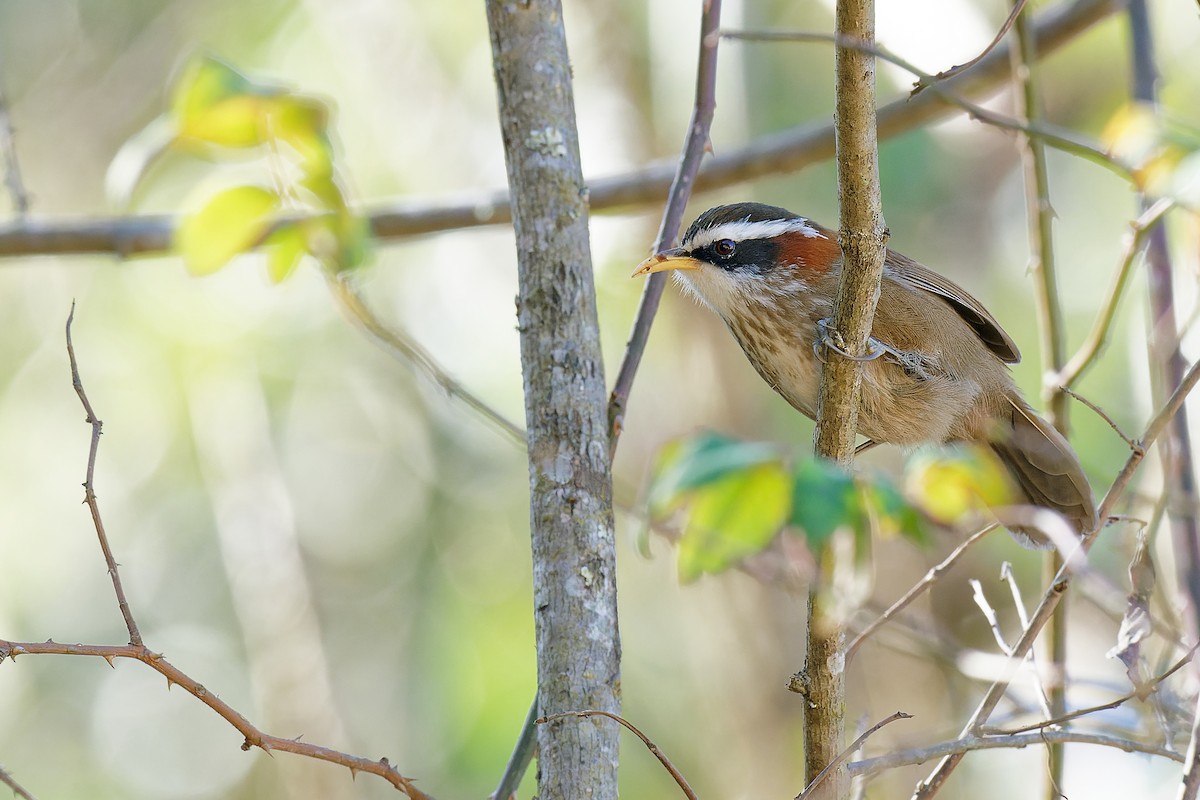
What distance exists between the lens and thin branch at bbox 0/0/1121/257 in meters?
4.75

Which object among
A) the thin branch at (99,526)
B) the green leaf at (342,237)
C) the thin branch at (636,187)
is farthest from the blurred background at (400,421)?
the thin branch at (99,526)

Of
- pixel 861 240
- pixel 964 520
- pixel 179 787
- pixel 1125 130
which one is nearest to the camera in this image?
pixel 861 240

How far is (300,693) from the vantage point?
8703 millimetres

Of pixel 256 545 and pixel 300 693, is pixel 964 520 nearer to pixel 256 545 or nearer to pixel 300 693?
pixel 300 693

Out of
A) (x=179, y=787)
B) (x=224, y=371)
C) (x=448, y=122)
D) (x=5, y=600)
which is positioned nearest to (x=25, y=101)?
(x=224, y=371)

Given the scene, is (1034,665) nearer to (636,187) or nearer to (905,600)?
(905,600)

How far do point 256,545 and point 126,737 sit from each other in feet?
15.1

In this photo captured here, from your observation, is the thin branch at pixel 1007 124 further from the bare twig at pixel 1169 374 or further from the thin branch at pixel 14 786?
the thin branch at pixel 14 786

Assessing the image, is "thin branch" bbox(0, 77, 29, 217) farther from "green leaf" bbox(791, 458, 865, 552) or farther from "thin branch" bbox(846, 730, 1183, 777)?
"thin branch" bbox(846, 730, 1183, 777)

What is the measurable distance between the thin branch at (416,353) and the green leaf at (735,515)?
1016 millimetres

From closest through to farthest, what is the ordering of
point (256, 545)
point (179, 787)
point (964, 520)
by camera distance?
point (964, 520), point (256, 545), point (179, 787)

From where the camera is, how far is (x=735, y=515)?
2.04 m

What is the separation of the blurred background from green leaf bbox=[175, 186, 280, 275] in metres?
5.30

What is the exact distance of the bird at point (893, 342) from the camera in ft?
12.9
